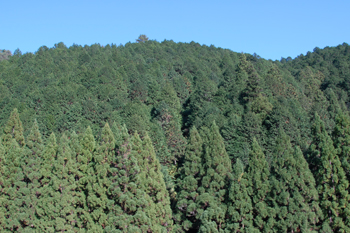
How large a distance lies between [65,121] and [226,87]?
4016 centimetres

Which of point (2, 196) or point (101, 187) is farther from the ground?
point (101, 187)

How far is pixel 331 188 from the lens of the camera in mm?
31156

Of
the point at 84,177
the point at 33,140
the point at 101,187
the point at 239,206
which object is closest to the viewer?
→ the point at 239,206

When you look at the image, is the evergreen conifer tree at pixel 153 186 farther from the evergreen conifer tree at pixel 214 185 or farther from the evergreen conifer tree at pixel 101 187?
the evergreen conifer tree at pixel 214 185

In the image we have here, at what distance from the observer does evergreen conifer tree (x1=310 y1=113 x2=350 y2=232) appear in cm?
3020

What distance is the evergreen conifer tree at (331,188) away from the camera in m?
30.2

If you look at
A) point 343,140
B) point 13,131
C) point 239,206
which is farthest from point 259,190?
point 13,131

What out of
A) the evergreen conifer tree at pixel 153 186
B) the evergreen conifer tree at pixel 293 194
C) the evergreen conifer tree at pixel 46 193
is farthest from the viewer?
the evergreen conifer tree at pixel 46 193

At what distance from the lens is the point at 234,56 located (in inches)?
6206

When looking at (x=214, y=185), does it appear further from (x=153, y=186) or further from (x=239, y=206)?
(x=153, y=186)

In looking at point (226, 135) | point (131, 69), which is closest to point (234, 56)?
point (131, 69)

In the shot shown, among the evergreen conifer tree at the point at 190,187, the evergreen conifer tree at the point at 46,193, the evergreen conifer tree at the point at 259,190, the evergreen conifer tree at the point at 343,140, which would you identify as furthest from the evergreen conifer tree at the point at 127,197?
the evergreen conifer tree at the point at 343,140

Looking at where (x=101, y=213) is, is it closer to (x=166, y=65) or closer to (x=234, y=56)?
(x=166, y=65)

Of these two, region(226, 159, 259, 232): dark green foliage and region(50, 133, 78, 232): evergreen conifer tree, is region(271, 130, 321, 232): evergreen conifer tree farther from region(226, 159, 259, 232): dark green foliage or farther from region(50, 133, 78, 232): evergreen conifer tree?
region(50, 133, 78, 232): evergreen conifer tree
